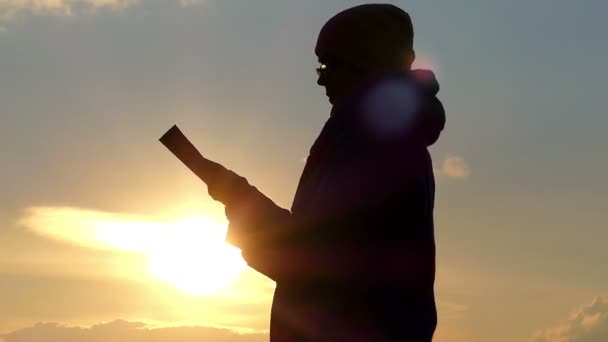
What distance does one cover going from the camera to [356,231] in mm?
5336

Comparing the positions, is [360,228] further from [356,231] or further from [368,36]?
[368,36]

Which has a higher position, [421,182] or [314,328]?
[421,182]

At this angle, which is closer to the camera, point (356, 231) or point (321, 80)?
point (356, 231)

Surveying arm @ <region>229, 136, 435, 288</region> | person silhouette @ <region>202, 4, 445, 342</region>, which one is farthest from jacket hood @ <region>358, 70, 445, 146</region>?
arm @ <region>229, 136, 435, 288</region>

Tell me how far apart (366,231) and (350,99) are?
2.83ft

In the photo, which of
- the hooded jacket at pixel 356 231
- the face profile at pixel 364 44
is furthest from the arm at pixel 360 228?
the face profile at pixel 364 44

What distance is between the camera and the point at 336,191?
529 cm

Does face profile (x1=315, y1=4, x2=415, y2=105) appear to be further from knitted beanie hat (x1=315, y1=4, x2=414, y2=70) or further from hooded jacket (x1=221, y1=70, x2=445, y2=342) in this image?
hooded jacket (x1=221, y1=70, x2=445, y2=342)

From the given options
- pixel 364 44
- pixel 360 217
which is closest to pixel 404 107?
pixel 364 44

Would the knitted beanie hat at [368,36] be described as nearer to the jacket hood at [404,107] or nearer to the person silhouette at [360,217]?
the person silhouette at [360,217]

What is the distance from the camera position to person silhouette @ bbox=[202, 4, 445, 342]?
17.4 feet

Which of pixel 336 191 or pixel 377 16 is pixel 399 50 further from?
pixel 336 191

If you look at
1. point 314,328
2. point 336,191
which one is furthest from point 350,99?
point 314,328

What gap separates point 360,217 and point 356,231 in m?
0.09
